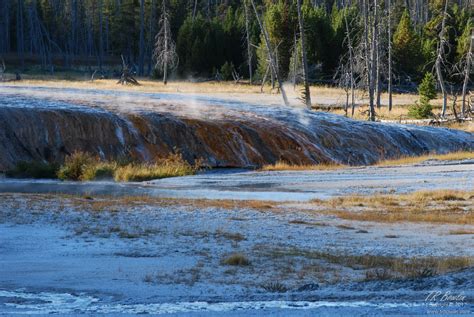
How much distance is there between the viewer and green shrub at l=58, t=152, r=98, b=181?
24203mm

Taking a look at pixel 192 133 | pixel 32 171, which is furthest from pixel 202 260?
pixel 192 133

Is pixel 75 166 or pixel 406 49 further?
pixel 406 49

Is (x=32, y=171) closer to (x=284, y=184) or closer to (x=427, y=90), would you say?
(x=284, y=184)

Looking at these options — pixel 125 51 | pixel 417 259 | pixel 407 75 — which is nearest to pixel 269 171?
pixel 417 259

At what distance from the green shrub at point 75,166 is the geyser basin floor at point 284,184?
23.6 inches

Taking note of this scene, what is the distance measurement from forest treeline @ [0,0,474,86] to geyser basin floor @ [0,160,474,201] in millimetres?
20266

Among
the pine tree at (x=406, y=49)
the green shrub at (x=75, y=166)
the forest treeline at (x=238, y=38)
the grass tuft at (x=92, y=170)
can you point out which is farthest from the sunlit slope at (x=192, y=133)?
the pine tree at (x=406, y=49)

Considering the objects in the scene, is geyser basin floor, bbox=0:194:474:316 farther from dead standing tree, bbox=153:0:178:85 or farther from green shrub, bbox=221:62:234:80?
green shrub, bbox=221:62:234:80

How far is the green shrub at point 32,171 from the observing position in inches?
966

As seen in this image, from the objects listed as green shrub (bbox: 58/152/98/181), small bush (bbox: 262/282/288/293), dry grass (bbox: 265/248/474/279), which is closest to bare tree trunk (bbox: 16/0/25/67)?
green shrub (bbox: 58/152/98/181)

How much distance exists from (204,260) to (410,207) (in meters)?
7.51

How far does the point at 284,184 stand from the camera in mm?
22469

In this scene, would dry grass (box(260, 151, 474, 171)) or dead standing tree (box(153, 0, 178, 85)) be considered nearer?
dry grass (box(260, 151, 474, 171))

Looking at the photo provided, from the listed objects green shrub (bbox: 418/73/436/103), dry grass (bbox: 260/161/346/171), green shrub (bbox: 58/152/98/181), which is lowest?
dry grass (bbox: 260/161/346/171)
